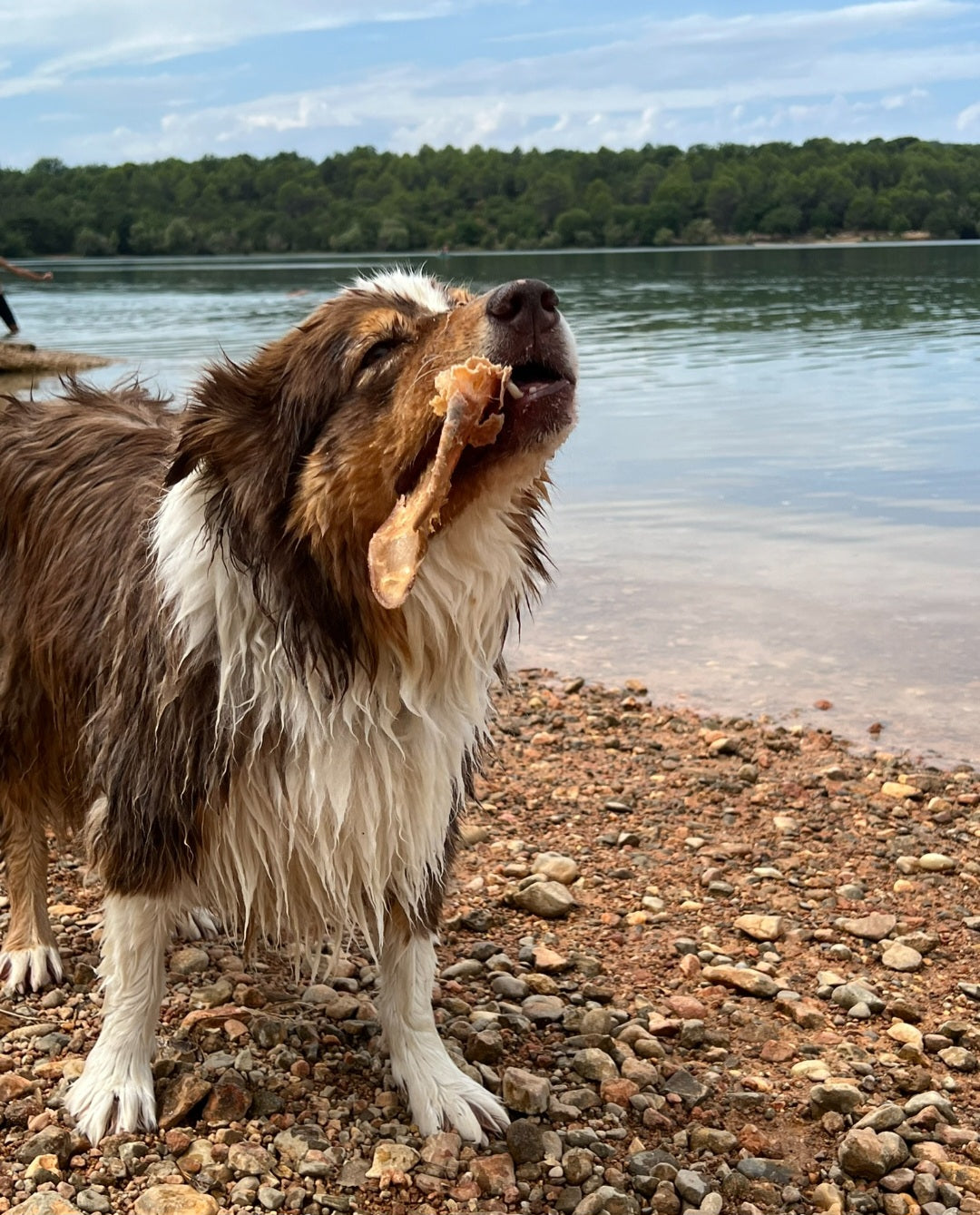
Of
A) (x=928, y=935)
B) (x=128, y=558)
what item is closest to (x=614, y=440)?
(x=928, y=935)

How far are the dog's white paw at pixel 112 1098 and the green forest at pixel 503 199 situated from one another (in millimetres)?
87003

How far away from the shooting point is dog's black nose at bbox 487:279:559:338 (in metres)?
3.12

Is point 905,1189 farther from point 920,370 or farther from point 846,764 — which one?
point 920,370

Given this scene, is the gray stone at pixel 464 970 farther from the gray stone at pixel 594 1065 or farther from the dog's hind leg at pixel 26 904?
the dog's hind leg at pixel 26 904

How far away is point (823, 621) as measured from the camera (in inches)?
371

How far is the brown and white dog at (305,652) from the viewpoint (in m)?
3.22

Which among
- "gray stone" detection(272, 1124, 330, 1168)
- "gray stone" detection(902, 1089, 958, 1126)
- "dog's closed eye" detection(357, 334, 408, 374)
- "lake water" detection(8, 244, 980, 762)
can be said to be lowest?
"lake water" detection(8, 244, 980, 762)

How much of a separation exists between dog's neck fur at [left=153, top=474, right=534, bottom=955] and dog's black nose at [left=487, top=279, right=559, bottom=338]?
0.44 meters

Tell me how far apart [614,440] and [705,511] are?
4.50 m

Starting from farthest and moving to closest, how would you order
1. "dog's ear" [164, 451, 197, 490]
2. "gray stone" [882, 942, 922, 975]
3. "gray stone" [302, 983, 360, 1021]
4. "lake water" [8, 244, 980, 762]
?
"lake water" [8, 244, 980, 762], "gray stone" [882, 942, 922, 975], "gray stone" [302, 983, 360, 1021], "dog's ear" [164, 451, 197, 490]

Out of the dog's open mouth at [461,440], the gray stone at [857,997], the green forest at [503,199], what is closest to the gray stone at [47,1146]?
the dog's open mouth at [461,440]

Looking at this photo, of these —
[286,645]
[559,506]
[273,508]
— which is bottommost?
[559,506]

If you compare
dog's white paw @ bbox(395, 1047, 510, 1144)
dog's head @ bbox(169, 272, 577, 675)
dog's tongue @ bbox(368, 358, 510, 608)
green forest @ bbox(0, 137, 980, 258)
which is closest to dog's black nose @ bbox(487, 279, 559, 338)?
dog's head @ bbox(169, 272, 577, 675)

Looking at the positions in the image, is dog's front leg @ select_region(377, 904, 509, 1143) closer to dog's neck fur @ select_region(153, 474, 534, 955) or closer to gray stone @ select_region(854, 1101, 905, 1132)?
dog's neck fur @ select_region(153, 474, 534, 955)
